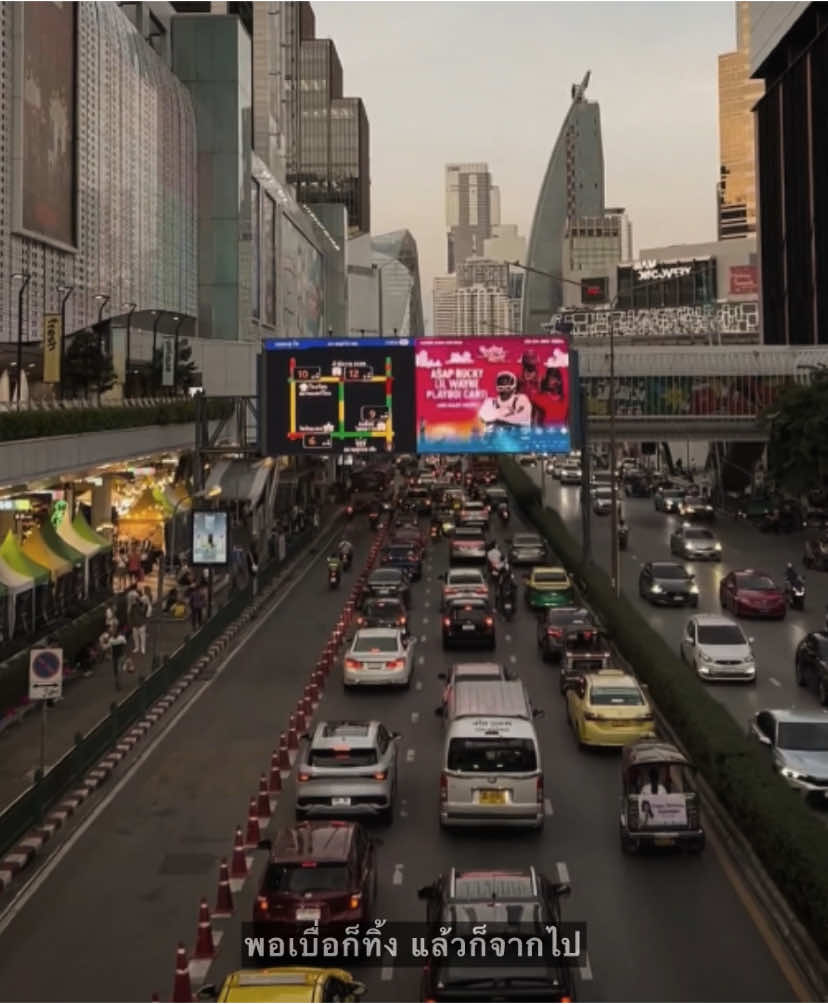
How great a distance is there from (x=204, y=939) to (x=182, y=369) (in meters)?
48.9

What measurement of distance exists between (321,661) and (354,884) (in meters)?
16.8

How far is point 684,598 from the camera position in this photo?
3884cm

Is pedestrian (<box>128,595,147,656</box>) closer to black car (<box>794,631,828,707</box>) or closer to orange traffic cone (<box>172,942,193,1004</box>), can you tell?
black car (<box>794,631,828,707</box>)

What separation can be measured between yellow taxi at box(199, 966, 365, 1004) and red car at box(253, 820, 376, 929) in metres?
2.30

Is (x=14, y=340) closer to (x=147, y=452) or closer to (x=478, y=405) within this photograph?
(x=147, y=452)

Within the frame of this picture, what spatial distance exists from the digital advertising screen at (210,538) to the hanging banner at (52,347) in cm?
625

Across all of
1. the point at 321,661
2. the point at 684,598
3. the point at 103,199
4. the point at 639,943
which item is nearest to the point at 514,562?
the point at 684,598

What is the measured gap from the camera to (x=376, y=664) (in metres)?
27.0

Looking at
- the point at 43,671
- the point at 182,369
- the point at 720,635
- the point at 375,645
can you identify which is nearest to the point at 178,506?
the point at 375,645

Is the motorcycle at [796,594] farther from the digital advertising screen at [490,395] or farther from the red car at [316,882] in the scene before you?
the red car at [316,882]

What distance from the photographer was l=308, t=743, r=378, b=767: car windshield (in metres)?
17.3

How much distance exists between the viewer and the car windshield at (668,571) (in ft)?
131

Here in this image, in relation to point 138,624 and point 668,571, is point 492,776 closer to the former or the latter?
point 138,624

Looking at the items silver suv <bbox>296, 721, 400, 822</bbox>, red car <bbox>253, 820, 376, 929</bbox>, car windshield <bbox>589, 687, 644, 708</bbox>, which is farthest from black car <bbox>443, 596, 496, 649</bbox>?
red car <bbox>253, 820, 376, 929</bbox>
